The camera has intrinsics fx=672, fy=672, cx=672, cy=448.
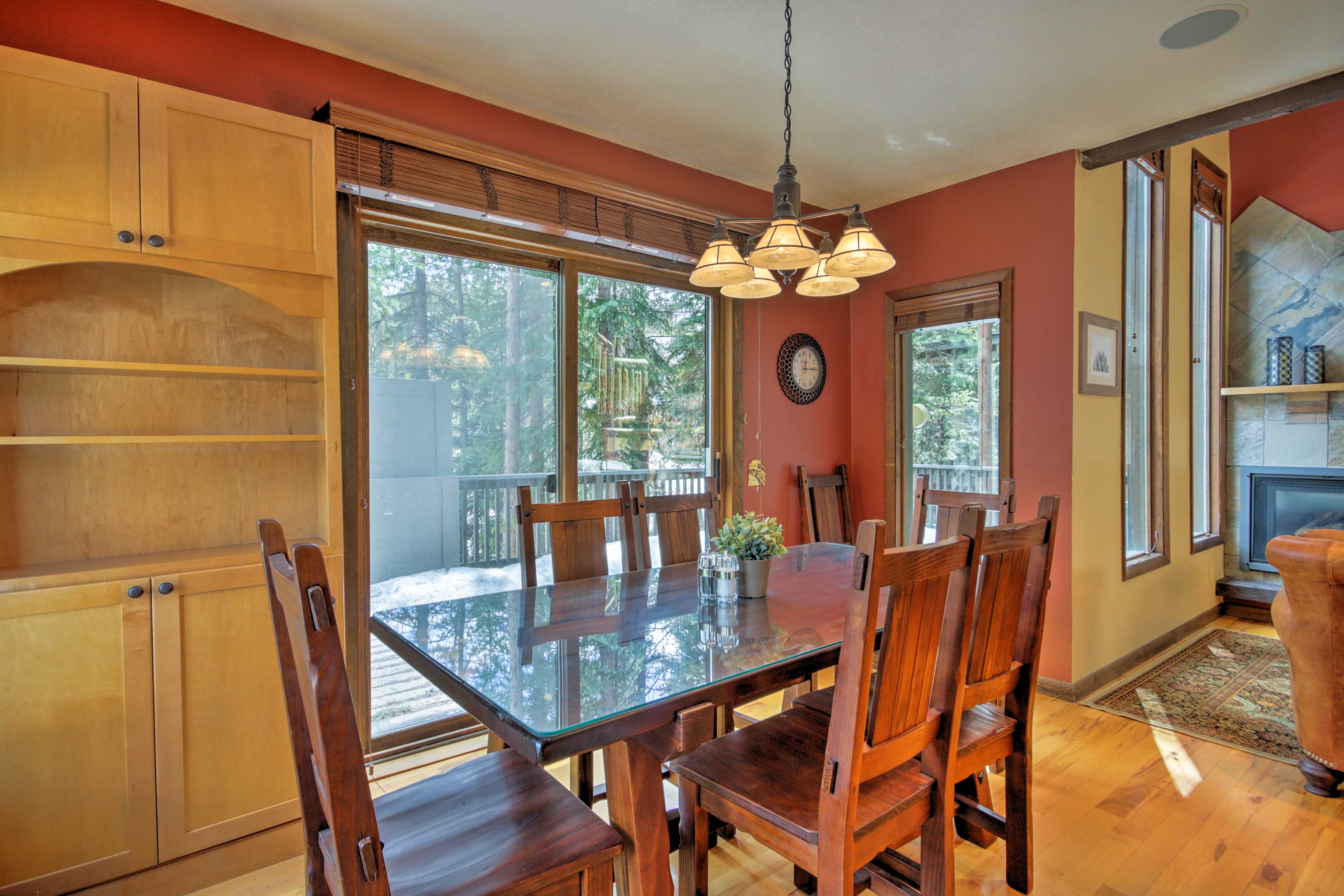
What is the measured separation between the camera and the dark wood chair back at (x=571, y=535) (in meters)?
2.31

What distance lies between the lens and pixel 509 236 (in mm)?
2996

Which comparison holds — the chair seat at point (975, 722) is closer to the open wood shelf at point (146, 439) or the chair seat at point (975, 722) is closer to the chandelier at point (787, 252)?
the chandelier at point (787, 252)

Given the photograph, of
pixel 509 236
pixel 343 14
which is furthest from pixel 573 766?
pixel 343 14

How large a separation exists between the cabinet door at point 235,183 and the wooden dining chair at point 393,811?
137 cm

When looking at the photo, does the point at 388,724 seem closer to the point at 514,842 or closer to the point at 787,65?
the point at 514,842

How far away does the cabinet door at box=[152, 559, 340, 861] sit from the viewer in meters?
1.95

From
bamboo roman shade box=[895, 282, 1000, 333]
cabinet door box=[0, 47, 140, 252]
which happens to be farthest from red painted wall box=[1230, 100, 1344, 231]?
cabinet door box=[0, 47, 140, 252]

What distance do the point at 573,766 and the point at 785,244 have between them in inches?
68.1

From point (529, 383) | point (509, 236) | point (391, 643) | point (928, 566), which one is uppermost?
point (509, 236)

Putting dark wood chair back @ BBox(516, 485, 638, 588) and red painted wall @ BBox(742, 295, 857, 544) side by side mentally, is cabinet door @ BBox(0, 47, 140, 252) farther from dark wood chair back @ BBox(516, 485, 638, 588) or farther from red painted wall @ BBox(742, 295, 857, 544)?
red painted wall @ BBox(742, 295, 857, 544)

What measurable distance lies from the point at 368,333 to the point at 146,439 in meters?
0.92

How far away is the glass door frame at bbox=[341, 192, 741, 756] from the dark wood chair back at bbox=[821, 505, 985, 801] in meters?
1.79

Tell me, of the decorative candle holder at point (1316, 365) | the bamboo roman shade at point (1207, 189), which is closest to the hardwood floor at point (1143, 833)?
the decorative candle holder at point (1316, 365)

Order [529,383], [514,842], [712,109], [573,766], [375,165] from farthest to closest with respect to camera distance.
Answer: [529,383], [712,109], [375,165], [573,766], [514,842]
